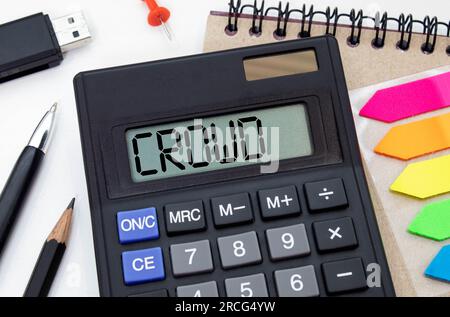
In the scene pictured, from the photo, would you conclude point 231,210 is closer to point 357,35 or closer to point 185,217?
point 185,217

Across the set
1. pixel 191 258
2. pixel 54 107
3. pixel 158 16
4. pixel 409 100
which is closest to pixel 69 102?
pixel 54 107

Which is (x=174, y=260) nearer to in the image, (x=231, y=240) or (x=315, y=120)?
(x=231, y=240)

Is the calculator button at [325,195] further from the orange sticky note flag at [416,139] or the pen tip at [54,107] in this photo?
the pen tip at [54,107]

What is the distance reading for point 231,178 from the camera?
617mm

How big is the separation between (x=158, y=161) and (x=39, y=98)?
0.18 m

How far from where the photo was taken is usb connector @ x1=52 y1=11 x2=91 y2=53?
0.74 m

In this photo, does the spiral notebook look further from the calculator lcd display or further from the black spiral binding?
the calculator lcd display

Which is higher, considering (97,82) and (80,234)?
(97,82)

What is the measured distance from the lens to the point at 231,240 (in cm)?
59

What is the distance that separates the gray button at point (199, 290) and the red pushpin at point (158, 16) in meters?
0.30

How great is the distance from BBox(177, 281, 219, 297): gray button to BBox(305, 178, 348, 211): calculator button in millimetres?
109

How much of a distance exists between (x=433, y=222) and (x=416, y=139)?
0.09 m

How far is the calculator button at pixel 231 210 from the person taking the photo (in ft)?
1.95
